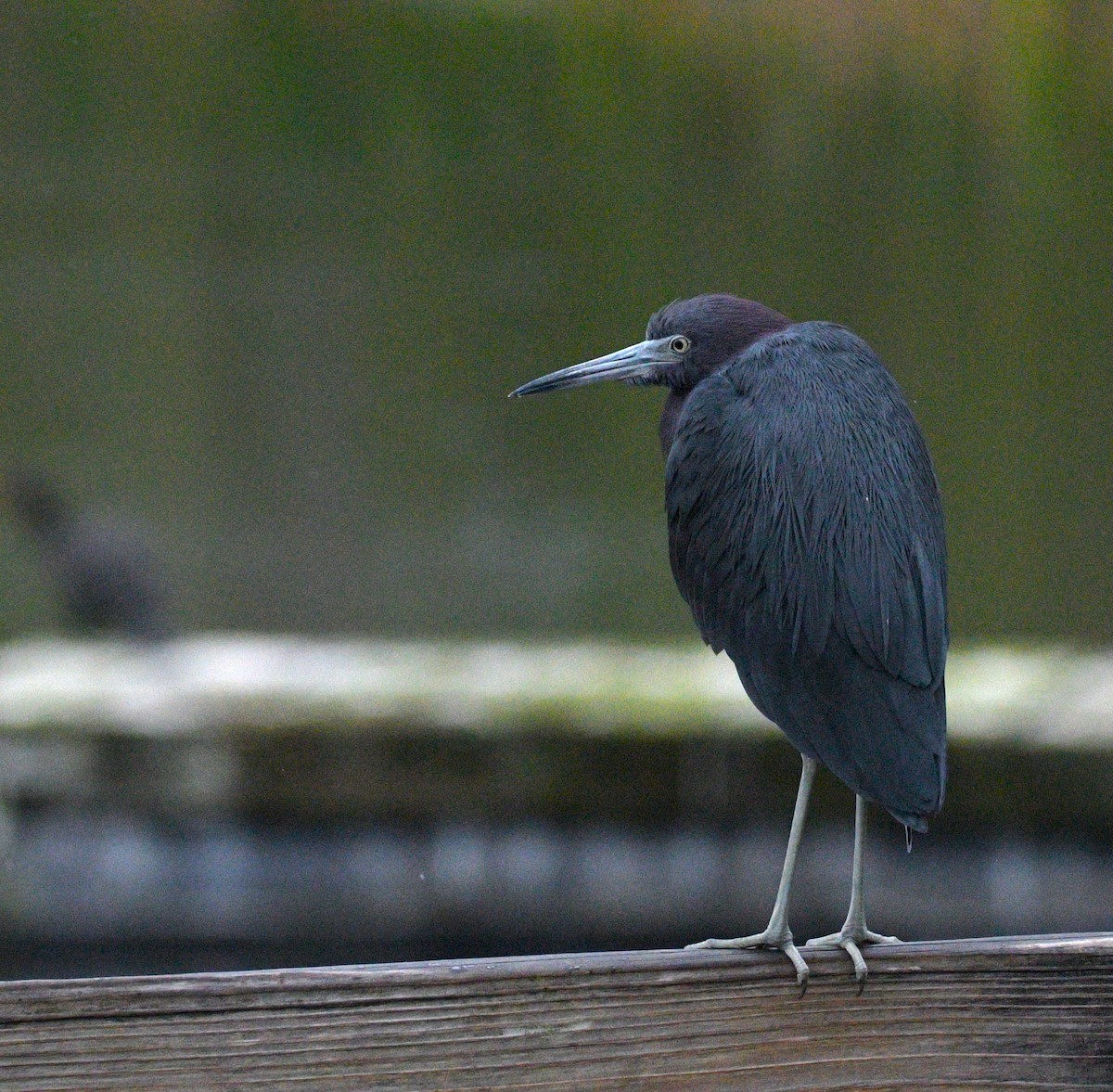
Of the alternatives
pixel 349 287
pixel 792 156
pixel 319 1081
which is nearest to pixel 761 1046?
pixel 319 1081

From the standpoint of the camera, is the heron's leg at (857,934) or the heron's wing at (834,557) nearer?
the heron's leg at (857,934)

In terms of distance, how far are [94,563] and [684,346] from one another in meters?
4.44

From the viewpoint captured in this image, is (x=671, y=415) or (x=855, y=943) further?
(x=671, y=415)

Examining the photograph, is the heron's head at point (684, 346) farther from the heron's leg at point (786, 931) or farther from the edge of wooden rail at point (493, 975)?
the edge of wooden rail at point (493, 975)

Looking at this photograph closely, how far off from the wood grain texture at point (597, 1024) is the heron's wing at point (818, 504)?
38 cm

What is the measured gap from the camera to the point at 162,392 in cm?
629

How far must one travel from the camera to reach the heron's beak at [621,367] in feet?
5.99

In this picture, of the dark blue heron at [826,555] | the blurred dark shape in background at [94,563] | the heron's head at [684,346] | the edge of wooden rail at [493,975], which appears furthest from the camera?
the blurred dark shape in background at [94,563]

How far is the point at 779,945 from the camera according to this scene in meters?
1.17

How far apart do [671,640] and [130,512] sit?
2.43 meters

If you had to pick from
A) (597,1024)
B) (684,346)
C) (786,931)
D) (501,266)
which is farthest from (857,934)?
(501,266)

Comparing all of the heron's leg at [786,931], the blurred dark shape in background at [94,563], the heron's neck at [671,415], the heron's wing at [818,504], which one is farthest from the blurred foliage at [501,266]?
the heron's leg at [786,931]

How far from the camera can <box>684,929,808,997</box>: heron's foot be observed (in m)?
1.07

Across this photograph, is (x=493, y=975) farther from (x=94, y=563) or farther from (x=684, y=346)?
(x=94, y=563)
